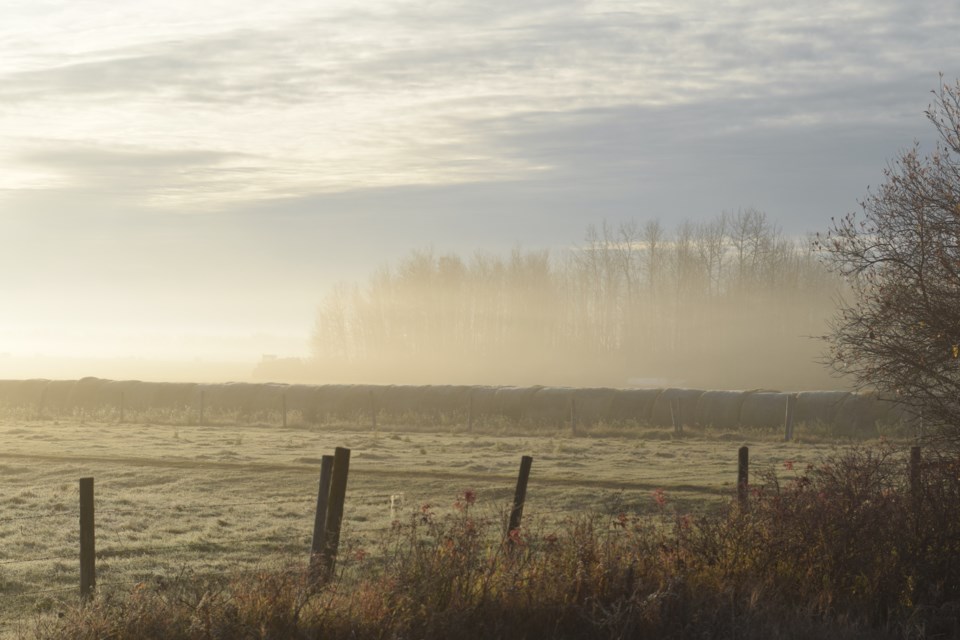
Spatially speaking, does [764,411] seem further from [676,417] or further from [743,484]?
[743,484]

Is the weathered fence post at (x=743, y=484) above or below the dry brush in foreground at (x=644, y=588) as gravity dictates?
above

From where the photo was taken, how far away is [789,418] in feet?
101

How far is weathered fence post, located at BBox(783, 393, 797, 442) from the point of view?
99.4 ft

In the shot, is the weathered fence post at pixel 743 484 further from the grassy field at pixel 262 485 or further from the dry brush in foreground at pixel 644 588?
the grassy field at pixel 262 485

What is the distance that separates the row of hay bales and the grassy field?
87.1 inches

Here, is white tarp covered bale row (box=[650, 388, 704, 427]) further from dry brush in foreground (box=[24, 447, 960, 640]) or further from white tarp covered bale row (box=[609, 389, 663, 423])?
dry brush in foreground (box=[24, 447, 960, 640])

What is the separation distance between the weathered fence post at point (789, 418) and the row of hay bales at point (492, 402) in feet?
0.73

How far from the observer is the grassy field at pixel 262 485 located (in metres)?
12.7

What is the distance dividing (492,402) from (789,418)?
1045cm

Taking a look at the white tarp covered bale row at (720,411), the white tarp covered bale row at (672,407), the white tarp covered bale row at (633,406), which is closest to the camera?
the white tarp covered bale row at (720,411)

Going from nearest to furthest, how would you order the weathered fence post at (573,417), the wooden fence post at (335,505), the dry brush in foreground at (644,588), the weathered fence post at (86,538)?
the dry brush in foreground at (644,588) → the weathered fence post at (86,538) → the wooden fence post at (335,505) → the weathered fence post at (573,417)

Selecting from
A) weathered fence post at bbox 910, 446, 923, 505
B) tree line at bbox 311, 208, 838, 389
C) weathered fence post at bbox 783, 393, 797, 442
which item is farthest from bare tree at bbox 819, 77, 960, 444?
tree line at bbox 311, 208, 838, 389

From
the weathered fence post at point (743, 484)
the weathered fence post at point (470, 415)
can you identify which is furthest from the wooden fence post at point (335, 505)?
the weathered fence post at point (470, 415)

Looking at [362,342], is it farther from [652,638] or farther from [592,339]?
[652,638]
